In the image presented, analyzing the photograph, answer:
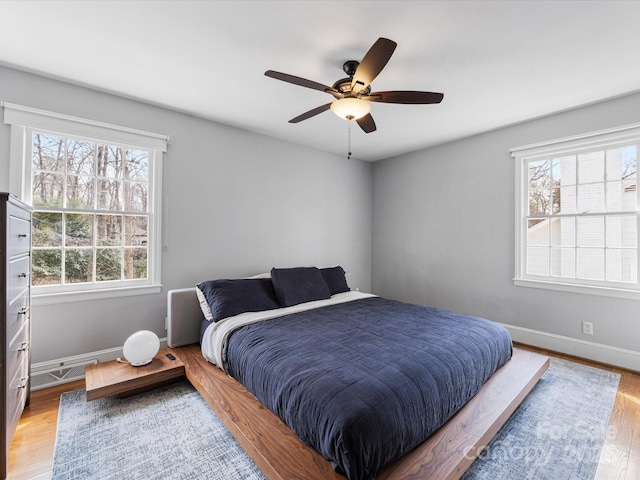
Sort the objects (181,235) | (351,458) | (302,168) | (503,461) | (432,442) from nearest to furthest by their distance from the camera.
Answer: (351,458), (432,442), (503,461), (181,235), (302,168)

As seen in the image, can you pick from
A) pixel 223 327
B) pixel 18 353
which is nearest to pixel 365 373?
pixel 223 327

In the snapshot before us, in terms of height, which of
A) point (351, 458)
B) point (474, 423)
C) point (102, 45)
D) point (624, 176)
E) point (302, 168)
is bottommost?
point (474, 423)

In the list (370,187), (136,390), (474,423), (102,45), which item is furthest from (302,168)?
(474,423)

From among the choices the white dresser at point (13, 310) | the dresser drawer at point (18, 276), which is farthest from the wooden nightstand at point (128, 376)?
the dresser drawer at point (18, 276)

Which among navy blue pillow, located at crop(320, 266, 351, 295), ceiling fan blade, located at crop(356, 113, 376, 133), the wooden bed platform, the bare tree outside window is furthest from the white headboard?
ceiling fan blade, located at crop(356, 113, 376, 133)

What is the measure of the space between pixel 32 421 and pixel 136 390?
60cm

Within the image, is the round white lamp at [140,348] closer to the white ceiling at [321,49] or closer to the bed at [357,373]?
Result: the bed at [357,373]

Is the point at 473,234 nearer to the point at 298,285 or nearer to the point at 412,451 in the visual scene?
the point at 298,285

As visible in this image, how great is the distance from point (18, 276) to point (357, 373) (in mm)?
2095

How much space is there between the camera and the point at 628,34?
1937mm

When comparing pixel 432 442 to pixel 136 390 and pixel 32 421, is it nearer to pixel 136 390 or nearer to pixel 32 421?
pixel 136 390

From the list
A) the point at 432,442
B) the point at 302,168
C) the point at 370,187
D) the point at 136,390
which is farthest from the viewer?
the point at 370,187

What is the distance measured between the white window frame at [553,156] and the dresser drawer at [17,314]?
437cm

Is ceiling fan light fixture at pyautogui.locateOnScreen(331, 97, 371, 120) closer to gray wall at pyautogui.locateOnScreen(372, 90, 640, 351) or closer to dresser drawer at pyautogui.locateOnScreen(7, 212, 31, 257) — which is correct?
dresser drawer at pyautogui.locateOnScreen(7, 212, 31, 257)
